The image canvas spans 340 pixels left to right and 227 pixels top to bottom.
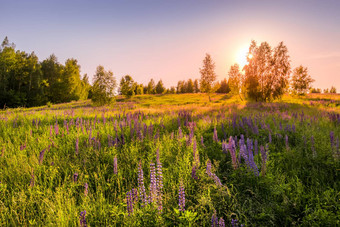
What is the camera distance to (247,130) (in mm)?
5078

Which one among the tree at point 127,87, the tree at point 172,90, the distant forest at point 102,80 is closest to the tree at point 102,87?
the distant forest at point 102,80

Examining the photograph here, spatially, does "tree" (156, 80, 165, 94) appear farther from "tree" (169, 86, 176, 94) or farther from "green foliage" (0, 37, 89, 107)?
"green foliage" (0, 37, 89, 107)

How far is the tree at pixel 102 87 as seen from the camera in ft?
74.6

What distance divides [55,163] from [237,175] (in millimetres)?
2965

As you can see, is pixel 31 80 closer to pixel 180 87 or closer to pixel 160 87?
pixel 160 87

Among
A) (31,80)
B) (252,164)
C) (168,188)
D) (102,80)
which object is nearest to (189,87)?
(31,80)

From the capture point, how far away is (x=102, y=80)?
2372 centimetres

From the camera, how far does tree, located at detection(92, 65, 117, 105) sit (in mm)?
22750

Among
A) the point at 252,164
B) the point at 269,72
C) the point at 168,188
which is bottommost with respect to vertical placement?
the point at 168,188

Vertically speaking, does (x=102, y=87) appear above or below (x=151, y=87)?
below

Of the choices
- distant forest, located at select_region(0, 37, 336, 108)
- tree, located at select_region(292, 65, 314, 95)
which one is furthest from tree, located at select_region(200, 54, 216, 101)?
tree, located at select_region(292, 65, 314, 95)

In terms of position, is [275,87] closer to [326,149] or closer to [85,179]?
[326,149]

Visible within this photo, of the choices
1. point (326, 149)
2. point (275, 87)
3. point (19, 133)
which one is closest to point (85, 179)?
point (19, 133)

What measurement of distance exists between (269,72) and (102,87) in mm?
24979
